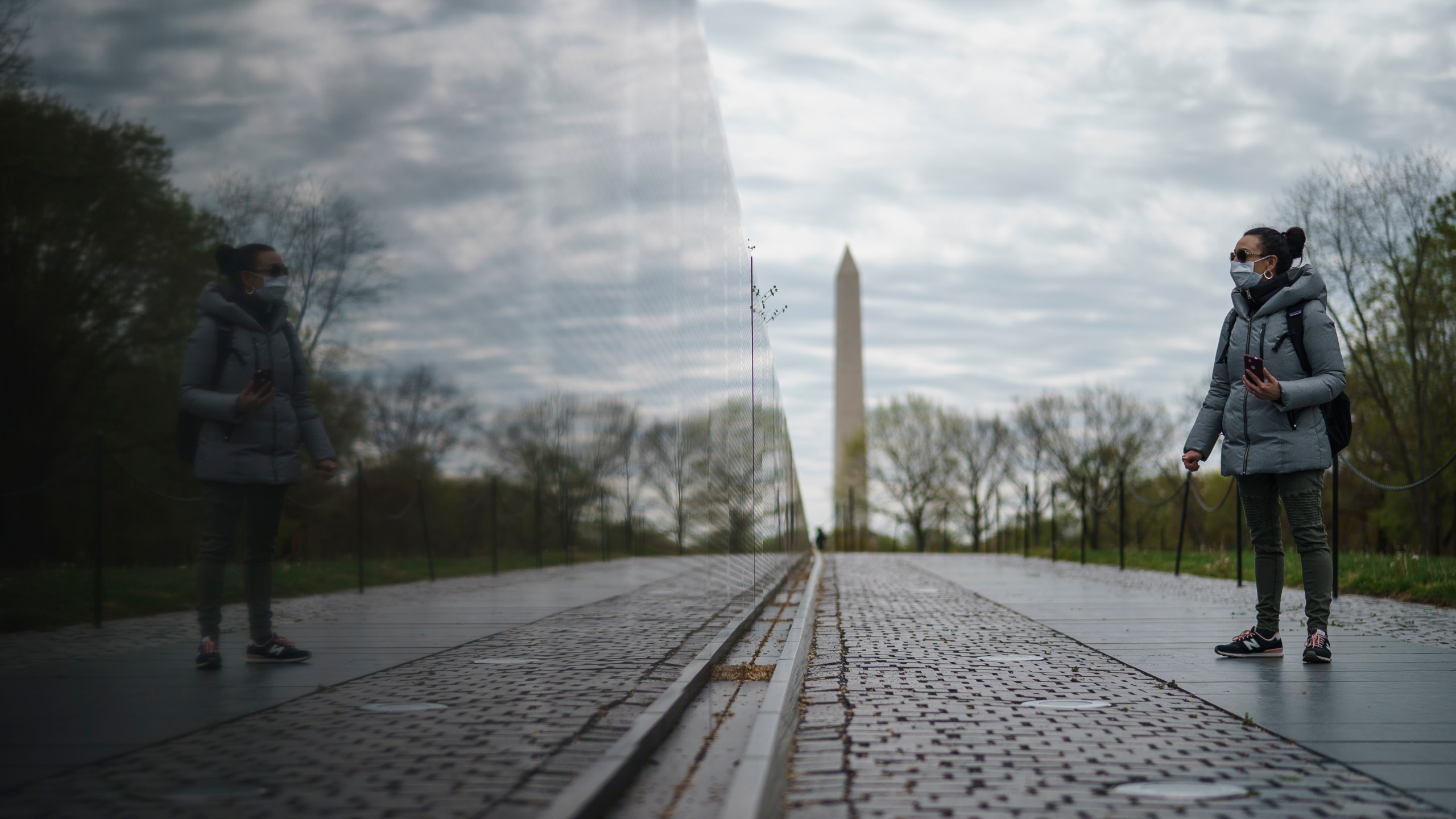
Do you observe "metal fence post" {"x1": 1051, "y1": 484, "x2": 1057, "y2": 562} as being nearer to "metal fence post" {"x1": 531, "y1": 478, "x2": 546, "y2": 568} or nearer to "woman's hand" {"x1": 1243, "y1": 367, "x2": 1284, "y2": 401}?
"woman's hand" {"x1": 1243, "y1": 367, "x2": 1284, "y2": 401}

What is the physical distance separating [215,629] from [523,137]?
2.37 metres

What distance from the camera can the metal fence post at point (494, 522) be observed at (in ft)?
19.6

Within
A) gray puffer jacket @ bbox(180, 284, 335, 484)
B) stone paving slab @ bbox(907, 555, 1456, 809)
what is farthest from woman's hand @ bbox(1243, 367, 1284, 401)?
gray puffer jacket @ bbox(180, 284, 335, 484)

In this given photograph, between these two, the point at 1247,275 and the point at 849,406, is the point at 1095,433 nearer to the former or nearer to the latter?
the point at 849,406

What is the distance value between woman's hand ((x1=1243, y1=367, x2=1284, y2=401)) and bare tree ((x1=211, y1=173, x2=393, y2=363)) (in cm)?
432

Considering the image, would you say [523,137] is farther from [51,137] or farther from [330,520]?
[51,137]

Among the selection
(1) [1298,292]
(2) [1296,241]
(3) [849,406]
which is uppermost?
(3) [849,406]

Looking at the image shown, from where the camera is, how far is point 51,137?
3.11 m

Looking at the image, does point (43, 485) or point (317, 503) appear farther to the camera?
point (317, 503)

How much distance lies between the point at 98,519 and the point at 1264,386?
5283mm

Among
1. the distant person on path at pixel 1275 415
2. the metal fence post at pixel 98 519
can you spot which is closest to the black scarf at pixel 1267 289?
the distant person on path at pixel 1275 415

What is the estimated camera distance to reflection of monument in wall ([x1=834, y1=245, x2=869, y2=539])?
171 feet

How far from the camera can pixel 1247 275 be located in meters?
6.62

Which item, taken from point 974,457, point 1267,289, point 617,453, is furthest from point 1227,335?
point 974,457
